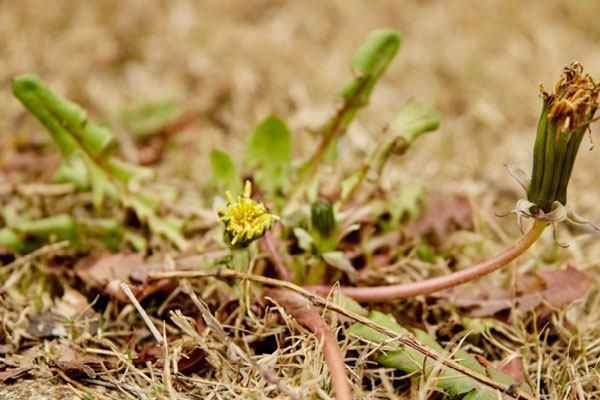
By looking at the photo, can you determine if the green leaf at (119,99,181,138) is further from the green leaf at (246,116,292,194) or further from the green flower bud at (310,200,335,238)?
the green flower bud at (310,200,335,238)

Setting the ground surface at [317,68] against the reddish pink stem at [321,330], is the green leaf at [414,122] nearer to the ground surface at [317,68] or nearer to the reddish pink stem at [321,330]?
the ground surface at [317,68]

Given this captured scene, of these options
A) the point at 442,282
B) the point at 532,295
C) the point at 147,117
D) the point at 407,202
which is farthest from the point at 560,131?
the point at 147,117

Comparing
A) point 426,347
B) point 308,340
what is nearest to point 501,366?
point 426,347

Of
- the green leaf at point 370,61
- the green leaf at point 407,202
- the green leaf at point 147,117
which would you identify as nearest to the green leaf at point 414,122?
the green leaf at point 370,61

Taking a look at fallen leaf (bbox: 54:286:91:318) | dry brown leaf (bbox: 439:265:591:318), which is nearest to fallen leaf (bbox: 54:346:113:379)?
fallen leaf (bbox: 54:286:91:318)

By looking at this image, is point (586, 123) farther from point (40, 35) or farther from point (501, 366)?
point (40, 35)

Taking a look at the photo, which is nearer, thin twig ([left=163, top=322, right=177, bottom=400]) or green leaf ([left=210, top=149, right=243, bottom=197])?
thin twig ([left=163, top=322, right=177, bottom=400])

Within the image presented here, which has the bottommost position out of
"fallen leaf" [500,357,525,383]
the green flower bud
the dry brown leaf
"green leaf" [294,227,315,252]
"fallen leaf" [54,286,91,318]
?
"fallen leaf" [500,357,525,383]
